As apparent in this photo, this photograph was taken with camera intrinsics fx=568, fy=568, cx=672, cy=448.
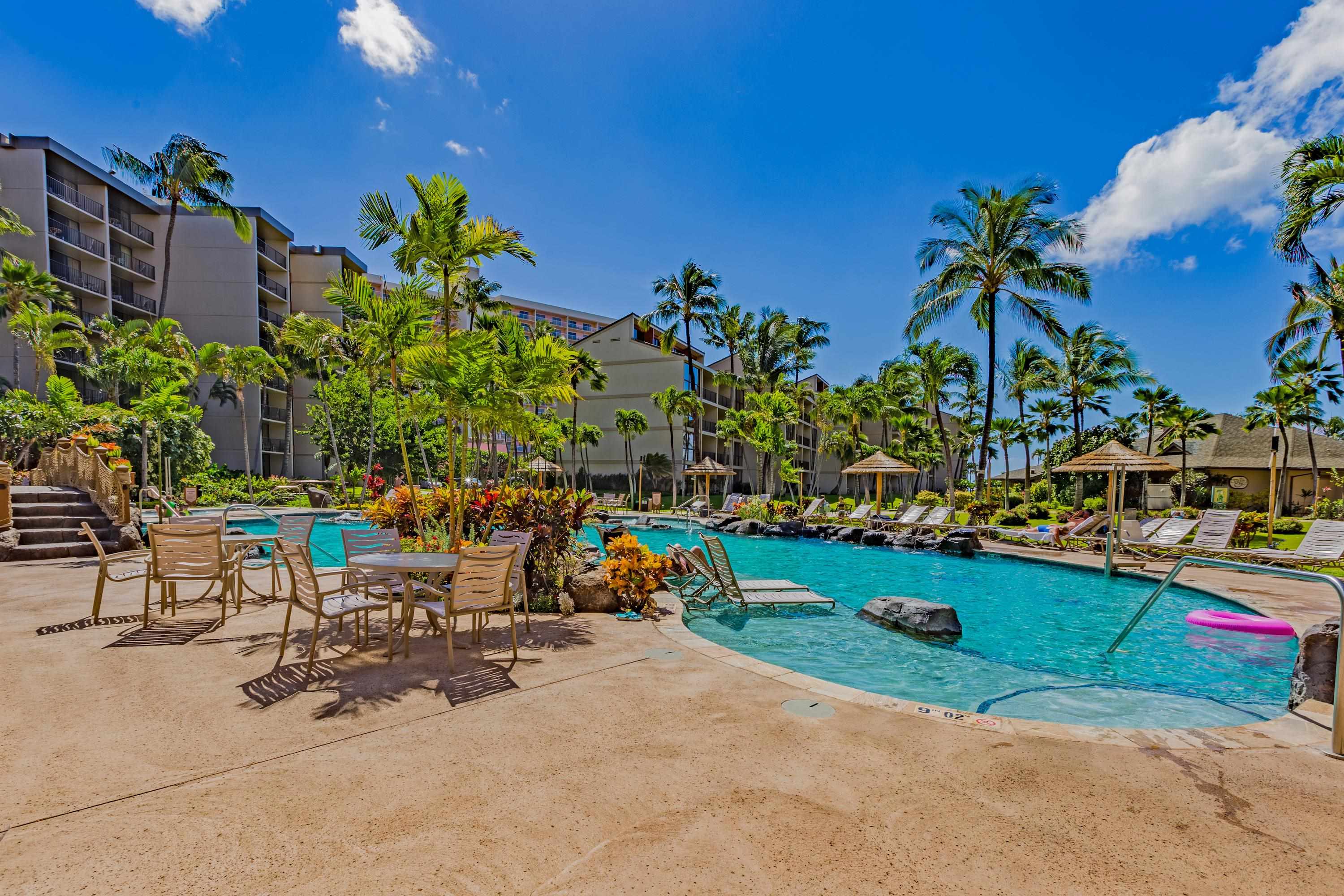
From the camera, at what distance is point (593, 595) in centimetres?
711

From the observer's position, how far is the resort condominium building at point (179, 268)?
86.3 feet

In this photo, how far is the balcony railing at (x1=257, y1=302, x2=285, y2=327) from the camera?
3581cm

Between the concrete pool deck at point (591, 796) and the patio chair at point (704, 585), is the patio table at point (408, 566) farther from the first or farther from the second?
the patio chair at point (704, 585)

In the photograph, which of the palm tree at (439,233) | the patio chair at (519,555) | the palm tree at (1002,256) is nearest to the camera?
the patio chair at (519,555)

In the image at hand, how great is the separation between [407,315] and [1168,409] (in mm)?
39026

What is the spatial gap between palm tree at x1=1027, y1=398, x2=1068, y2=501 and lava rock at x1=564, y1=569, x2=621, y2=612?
36.7 m

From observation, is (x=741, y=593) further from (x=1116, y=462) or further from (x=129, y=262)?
(x=129, y=262)

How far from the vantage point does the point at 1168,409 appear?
1233 inches

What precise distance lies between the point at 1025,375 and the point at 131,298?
5255cm

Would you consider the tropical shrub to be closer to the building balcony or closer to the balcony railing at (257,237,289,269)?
the building balcony

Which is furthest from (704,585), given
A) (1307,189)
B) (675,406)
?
(675,406)

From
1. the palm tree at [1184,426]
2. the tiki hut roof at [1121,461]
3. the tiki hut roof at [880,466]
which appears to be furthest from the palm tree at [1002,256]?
the palm tree at [1184,426]

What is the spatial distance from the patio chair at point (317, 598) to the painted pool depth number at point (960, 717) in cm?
417

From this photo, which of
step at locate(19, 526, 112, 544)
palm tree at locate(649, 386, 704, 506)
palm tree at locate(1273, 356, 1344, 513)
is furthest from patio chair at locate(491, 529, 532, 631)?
palm tree at locate(1273, 356, 1344, 513)
